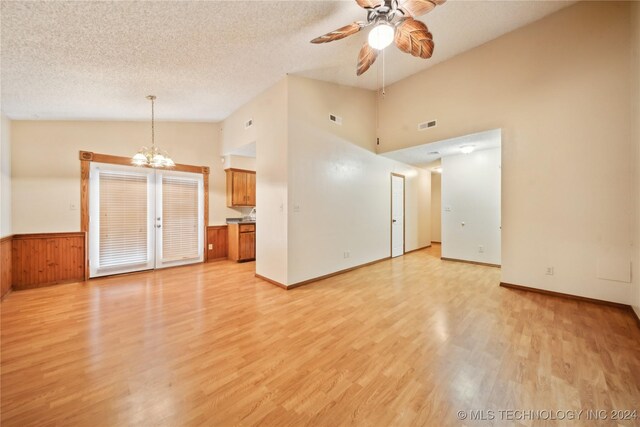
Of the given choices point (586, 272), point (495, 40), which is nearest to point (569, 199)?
point (586, 272)

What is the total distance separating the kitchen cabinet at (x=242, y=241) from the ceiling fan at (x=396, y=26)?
14.7 feet

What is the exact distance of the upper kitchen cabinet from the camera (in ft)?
20.0

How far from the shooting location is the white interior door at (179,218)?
5.20 m

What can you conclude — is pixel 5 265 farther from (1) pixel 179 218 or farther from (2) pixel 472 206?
(2) pixel 472 206

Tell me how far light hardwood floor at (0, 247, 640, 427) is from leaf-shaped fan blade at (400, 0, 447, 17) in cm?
308

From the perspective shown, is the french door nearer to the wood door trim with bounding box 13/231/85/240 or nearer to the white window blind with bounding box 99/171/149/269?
the white window blind with bounding box 99/171/149/269

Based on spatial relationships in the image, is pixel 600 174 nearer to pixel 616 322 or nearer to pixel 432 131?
pixel 616 322

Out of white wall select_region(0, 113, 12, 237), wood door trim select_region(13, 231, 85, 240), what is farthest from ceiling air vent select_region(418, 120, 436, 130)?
white wall select_region(0, 113, 12, 237)

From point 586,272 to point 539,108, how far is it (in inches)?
94.2

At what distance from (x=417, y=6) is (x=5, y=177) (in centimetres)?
611

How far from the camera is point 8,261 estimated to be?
3.72 metres

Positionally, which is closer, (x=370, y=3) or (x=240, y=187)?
(x=370, y=3)

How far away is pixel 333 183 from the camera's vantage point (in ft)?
14.9

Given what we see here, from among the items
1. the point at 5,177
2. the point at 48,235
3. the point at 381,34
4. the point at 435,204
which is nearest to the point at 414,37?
the point at 381,34
